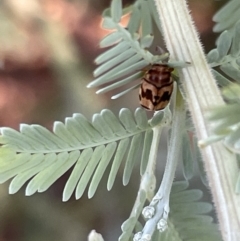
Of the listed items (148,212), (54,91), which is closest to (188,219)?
(148,212)

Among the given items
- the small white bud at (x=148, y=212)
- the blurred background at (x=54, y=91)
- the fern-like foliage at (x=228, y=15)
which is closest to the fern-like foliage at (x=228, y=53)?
the fern-like foliage at (x=228, y=15)

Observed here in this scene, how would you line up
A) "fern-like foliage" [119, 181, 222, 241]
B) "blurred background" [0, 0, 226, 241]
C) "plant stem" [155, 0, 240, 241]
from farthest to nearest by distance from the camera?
"blurred background" [0, 0, 226, 241], "fern-like foliage" [119, 181, 222, 241], "plant stem" [155, 0, 240, 241]

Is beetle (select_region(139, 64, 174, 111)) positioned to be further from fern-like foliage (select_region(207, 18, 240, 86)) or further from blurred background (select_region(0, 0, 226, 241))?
blurred background (select_region(0, 0, 226, 241))

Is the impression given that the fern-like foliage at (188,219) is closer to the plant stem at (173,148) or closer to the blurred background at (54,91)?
the plant stem at (173,148)

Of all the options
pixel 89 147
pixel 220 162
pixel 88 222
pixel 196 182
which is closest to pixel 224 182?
pixel 220 162

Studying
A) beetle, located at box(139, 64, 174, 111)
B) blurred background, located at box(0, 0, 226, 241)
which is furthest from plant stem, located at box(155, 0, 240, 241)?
blurred background, located at box(0, 0, 226, 241)

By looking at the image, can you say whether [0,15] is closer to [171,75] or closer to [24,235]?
[24,235]

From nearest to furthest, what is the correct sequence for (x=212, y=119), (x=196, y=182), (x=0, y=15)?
(x=212, y=119) < (x=196, y=182) < (x=0, y=15)
